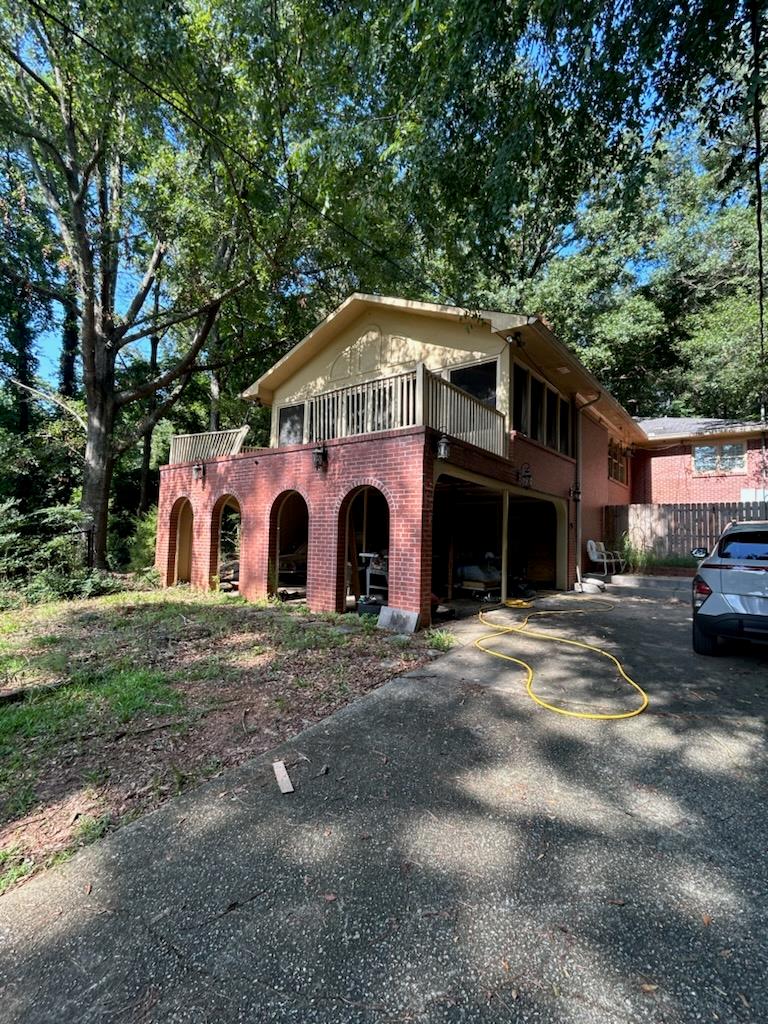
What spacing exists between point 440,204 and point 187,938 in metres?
7.09

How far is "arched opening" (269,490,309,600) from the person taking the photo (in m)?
9.59

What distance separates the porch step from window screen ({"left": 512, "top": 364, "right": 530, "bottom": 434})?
520 cm

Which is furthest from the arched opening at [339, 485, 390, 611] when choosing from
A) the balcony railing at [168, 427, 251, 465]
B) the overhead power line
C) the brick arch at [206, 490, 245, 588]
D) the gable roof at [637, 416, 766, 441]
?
the gable roof at [637, 416, 766, 441]

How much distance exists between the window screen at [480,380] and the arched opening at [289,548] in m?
4.27

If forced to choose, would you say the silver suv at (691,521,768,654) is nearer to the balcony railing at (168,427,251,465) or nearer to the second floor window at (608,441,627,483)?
the balcony railing at (168,427,251,465)

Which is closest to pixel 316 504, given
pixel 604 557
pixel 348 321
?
pixel 348 321

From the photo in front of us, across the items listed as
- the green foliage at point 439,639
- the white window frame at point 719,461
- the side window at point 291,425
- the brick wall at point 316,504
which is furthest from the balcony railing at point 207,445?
the white window frame at point 719,461

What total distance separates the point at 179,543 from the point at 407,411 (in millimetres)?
7817

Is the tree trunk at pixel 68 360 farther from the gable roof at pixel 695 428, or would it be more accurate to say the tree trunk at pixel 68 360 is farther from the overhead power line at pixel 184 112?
the gable roof at pixel 695 428

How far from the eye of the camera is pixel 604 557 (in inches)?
527

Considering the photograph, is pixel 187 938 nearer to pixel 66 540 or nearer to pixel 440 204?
pixel 440 204

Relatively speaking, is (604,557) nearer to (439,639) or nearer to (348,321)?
(439,639)

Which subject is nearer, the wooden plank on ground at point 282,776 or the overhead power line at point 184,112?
the wooden plank on ground at point 282,776

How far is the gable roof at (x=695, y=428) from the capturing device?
1581 centimetres
